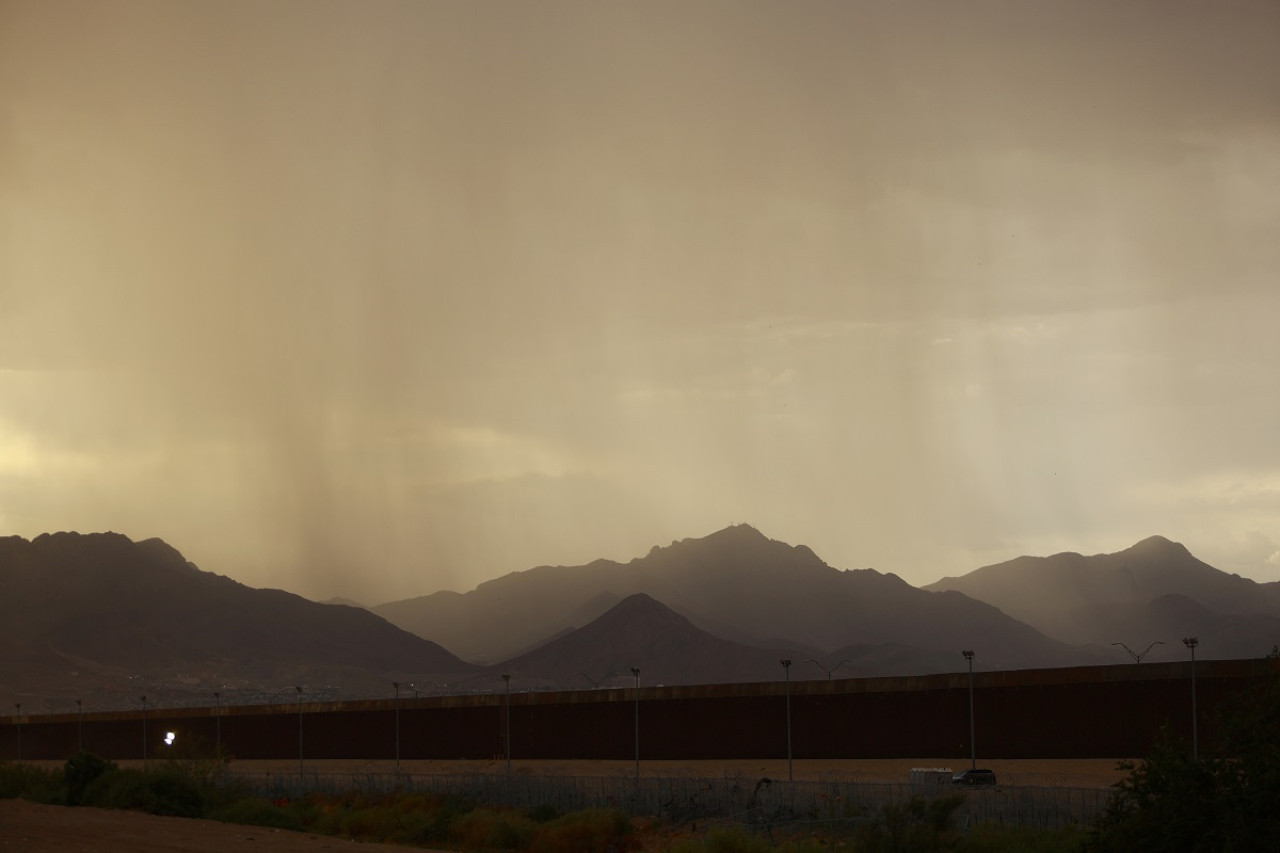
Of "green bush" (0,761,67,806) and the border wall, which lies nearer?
"green bush" (0,761,67,806)

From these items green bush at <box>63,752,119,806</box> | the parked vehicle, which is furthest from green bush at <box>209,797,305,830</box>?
the parked vehicle

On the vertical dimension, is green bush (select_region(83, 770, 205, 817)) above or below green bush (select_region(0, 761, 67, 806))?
above

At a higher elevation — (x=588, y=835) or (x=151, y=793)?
(x=151, y=793)

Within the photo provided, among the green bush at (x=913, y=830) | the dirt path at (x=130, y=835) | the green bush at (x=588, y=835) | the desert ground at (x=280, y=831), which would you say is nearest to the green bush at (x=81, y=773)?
the desert ground at (x=280, y=831)

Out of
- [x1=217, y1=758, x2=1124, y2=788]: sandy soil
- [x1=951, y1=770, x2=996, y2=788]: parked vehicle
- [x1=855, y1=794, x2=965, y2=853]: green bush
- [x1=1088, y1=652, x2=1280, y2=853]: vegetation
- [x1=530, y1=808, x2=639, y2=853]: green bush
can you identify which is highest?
[x1=1088, y1=652, x2=1280, y2=853]: vegetation

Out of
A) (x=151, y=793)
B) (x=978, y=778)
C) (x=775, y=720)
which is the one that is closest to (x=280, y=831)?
(x=151, y=793)

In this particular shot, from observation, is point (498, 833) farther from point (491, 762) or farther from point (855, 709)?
point (491, 762)

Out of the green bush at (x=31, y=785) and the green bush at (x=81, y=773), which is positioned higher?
the green bush at (x=81, y=773)

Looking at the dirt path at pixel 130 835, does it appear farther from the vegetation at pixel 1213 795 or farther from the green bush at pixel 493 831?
the vegetation at pixel 1213 795

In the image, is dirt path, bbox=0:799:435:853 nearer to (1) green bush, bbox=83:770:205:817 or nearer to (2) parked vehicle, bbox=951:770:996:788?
(1) green bush, bbox=83:770:205:817

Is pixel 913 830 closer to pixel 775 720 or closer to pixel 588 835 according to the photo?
pixel 588 835

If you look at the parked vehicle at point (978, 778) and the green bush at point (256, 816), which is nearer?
the green bush at point (256, 816)

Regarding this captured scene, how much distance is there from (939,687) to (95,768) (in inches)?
1454

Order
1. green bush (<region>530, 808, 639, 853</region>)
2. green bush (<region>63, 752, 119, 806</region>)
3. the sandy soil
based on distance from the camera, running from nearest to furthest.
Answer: green bush (<region>530, 808, 639, 853</region>), green bush (<region>63, 752, 119, 806</region>), the sandy soil
